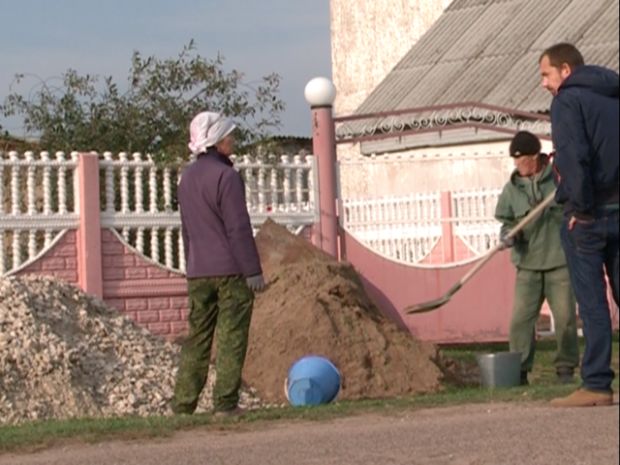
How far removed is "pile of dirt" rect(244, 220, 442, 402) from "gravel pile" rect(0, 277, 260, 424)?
1.29 ft

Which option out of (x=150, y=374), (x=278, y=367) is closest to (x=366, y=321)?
(x=278, y=367)

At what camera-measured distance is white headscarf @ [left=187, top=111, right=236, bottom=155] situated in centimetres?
936

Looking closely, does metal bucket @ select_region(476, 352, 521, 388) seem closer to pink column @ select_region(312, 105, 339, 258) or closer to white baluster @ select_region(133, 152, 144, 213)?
white baluster @ select_region(133, 152, 144, 213)

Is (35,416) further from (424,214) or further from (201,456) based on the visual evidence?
(424,214)

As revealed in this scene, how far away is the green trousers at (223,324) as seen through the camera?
375 inches

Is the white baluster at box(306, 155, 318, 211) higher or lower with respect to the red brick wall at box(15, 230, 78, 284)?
higher

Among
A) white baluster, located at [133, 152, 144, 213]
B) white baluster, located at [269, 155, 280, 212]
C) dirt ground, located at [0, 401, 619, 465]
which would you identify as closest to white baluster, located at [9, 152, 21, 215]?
white baluster, located at [133, 152, 144, 213]

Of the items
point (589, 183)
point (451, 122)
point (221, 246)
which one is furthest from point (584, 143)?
point (451, 122)

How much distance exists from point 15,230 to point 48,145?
296cm

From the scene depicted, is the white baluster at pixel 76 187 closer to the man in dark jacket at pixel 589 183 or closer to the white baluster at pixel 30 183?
the white baluster at pixel 30 183

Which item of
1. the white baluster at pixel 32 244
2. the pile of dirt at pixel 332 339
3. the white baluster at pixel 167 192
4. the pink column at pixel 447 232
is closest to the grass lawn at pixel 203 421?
the pile of dirt at pixel 332 339

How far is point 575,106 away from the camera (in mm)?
4223

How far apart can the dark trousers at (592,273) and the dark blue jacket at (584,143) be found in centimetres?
9

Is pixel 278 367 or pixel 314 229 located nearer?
pixel 278 367
